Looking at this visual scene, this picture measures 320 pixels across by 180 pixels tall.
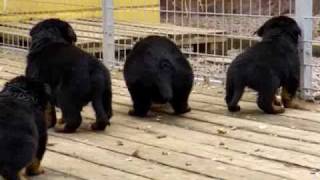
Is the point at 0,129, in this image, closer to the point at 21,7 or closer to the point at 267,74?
the point at 267,74

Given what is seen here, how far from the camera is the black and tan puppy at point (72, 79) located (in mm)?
5207

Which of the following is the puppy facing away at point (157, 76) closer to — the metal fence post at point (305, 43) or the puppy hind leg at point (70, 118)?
the puppy hind leg at point (70, 118)

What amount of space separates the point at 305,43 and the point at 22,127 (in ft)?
10.4

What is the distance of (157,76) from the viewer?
5586 millimetres

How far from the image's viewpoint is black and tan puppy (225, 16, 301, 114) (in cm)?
570

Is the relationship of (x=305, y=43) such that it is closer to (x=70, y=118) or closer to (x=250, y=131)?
(x=250, y=131)

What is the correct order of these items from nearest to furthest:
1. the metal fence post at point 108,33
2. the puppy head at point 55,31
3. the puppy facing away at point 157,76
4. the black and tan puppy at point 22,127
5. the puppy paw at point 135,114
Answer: the black and tan puppy at point 22,127
the puppy facing away at point 157,76
the puppy head at point 55,31
the puppy paw at point 135,114
the metal fence post at point 108,33

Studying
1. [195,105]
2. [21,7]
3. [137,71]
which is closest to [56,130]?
[137,71]

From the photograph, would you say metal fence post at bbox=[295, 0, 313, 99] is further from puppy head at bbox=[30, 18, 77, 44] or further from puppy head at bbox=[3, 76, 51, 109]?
puppy head at bbox=[3, 76, 51, 109]

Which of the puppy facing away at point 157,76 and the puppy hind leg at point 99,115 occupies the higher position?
the puppy facing away at point 157,76

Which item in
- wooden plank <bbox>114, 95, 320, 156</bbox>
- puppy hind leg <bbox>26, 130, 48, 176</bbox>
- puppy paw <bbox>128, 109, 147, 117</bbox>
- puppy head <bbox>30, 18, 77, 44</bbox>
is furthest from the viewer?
puppy paw <bbox>128, 109, 147, 117</bbox>

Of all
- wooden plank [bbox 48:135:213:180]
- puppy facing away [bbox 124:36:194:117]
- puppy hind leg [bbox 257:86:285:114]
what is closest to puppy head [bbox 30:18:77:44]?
puppy facing away [bbox 124:36:194:117]

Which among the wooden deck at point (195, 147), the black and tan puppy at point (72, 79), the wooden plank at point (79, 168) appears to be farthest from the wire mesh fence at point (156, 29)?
the wooden plank at point (79, 168)

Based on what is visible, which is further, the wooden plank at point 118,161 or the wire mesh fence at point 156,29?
the wire mesh fence at point 156,29
